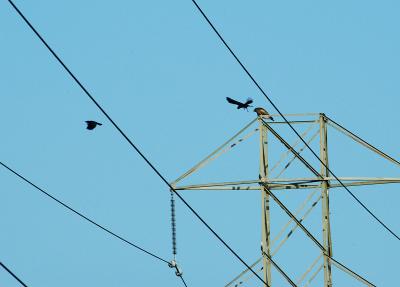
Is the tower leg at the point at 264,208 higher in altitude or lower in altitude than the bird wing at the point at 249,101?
lower

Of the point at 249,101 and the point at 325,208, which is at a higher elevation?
the point at 249,101

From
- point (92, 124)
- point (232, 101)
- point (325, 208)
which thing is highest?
point (232, 101)

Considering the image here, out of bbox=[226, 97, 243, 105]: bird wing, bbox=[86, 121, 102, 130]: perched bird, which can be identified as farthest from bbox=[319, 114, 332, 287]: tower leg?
bbox=[86, 121, 102, 130]: perched bird

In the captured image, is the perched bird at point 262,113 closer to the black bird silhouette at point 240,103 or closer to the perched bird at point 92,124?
the black bird silhouette at point 240,103

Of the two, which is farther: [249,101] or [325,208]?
[325,208]

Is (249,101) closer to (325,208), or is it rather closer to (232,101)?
(232,101)

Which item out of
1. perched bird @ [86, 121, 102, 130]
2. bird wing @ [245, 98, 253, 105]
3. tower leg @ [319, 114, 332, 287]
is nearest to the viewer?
perched bird @ [86, 121, 102, 130]

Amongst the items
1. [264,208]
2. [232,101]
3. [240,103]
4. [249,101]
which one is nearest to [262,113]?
[249,101]

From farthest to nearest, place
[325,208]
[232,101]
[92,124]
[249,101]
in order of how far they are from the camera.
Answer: [325,208] → [232,101] → [249,101] → [92,124]

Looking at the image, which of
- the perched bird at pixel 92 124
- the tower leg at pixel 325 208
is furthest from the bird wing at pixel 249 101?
the perched bird at pixel 92 124

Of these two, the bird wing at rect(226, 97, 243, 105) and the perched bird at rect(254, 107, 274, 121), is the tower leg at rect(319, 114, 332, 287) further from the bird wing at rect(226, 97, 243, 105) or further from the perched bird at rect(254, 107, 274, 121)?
the bird wing at rect(226, 97, 243, 105)

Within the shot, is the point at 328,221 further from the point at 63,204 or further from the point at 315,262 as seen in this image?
the point at 63,204

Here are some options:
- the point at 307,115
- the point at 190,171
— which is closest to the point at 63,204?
the point at 190,171

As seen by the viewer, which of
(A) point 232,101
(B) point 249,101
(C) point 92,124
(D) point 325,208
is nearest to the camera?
(C) point 92,124
